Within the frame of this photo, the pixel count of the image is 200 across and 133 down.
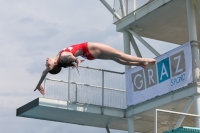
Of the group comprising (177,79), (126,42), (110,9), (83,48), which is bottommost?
(83,48)

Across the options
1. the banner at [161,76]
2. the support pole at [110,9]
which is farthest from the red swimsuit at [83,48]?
the support pole at [110,9]

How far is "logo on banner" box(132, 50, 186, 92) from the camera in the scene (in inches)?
785

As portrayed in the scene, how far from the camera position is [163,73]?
67.8ft

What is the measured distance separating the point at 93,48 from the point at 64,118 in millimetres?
12061

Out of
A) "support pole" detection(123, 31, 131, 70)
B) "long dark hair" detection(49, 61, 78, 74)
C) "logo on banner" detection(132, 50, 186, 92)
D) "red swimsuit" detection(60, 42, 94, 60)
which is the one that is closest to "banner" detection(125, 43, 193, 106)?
"logo on banner" detection(132, 50, 186, 92)

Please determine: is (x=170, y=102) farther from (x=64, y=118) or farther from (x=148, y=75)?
(x=64, y=118)

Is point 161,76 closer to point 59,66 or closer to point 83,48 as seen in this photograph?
point 83,48

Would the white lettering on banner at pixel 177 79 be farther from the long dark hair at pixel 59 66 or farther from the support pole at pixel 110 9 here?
the long dark hair at pixel 59 66

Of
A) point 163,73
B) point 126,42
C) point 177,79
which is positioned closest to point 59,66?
point 177,79

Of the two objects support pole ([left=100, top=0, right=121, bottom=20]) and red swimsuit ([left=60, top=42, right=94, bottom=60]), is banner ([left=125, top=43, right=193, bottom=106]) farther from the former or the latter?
red swimsuit ([left=60, top=42, right=94, bottom=60])

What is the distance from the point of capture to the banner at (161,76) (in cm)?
1973

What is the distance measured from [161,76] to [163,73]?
0.15m

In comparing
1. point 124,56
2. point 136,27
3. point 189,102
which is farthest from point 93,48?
point 136,27

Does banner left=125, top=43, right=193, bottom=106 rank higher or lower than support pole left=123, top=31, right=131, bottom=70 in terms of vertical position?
lower
